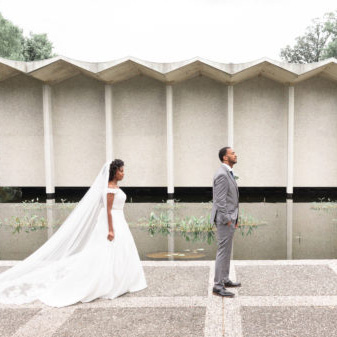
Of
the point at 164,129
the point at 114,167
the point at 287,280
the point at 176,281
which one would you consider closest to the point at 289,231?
the point at 287,280

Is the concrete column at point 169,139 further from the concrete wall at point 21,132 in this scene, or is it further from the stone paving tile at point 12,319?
the stone paving tile at point 12,319

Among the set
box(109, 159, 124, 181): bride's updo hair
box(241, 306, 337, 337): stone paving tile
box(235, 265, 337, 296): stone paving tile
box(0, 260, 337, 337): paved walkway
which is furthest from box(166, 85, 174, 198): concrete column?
box(241, 306, 337, 337): stone paving tile

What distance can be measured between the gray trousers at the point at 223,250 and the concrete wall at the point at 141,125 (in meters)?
13.0

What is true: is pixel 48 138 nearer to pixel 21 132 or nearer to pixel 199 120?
pixel 21 132

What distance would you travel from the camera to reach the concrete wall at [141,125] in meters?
17.4

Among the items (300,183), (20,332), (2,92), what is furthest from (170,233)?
(2,92)

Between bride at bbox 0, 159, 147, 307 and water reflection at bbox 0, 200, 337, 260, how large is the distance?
2.04 meters

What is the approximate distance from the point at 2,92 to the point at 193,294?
52.4ft

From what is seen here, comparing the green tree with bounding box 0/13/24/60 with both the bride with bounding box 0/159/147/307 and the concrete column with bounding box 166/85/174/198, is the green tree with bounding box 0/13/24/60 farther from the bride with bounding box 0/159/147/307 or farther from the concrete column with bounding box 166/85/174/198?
the bride with bounding box 0/159/147/307

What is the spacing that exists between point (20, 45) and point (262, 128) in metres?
29.4

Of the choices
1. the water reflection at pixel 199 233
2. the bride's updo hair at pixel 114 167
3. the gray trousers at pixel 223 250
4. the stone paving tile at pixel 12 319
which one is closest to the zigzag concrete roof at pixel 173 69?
the water reflection at pixel 199 233

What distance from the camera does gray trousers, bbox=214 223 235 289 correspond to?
445 cm

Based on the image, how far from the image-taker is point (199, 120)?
17.4 metres

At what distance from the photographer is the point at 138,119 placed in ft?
57.2
